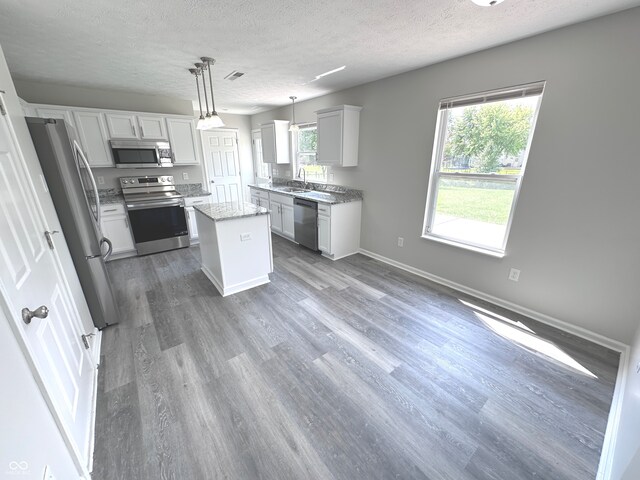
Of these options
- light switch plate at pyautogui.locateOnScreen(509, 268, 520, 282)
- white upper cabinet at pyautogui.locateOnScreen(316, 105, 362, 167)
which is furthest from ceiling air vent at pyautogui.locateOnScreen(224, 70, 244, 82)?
light switch plate at pyautogui.locateOnScreen(509, 268, 520, 282)

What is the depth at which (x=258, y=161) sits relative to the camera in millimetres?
6926

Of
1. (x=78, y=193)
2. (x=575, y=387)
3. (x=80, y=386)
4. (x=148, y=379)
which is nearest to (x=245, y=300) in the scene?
(x=148, y=379)

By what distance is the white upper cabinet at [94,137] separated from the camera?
3709 mm

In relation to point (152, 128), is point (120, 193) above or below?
below

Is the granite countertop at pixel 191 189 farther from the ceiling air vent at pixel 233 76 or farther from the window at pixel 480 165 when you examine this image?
the window at pixel 480 165

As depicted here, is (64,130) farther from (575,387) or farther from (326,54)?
(575,387)

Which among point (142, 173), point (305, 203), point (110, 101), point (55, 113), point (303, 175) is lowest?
point (305, 203)

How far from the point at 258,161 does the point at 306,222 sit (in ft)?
11.5

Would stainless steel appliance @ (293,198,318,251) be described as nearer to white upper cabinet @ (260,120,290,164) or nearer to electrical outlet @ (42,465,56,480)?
white upper cabinet @ (260,120,290,164)

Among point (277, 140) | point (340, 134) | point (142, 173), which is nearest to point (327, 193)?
point (340, 134)

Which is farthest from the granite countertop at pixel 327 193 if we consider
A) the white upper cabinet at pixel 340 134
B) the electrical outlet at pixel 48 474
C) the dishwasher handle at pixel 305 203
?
the electrical outlet at pixel 48 474

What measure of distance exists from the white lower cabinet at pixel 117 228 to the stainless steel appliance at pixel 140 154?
0.72m

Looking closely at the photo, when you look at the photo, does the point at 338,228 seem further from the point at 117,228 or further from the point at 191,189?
the point at 117,228

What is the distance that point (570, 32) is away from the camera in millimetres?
2027
